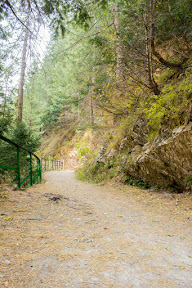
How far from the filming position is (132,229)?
2.55 meters

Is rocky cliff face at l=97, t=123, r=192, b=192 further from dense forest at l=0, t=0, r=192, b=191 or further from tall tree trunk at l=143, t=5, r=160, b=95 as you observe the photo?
tall tree trunk at l=143, t=5, r=160, b=95

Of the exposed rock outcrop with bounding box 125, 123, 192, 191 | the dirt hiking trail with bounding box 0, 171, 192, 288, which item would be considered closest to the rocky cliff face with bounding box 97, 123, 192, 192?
the exposed rock outcrop with bounding box 125, 123, 192, 191

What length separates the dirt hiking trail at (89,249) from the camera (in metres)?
1.24

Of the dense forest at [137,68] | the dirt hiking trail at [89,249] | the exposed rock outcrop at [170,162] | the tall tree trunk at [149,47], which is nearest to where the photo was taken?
the dirt hiking trail at [89,249]

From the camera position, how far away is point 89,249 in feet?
5.80

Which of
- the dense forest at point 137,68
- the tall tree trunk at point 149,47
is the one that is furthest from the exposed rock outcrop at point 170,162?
the tall tree trunk at point 149,47

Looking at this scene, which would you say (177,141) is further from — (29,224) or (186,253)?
(29,224)


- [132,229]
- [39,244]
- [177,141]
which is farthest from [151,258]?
[177,141]

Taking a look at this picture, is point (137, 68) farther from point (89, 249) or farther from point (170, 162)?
point (89, 249)

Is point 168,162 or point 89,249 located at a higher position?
point 168,162

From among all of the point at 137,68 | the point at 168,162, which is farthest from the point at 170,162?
the point at 137,68

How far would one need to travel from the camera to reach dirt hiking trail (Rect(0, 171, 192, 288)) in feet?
4.06

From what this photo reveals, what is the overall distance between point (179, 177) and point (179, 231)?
244cm

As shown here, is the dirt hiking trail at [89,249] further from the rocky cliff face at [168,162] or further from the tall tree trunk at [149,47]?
the tall tree trunk at [149,47]
